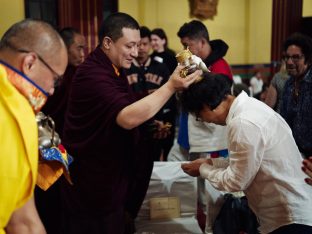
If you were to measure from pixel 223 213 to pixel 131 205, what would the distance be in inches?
22.5

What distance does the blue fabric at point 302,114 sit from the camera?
2326 mm

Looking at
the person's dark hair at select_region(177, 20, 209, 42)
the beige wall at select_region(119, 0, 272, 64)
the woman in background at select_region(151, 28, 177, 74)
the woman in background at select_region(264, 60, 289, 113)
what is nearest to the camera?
the person's dark hair at select_region(177, 20, 209, 42)

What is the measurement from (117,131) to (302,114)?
111 centimetres

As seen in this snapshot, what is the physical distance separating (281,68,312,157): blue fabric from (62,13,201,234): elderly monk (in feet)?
3.16

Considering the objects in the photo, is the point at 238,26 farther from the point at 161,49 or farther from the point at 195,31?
the point at 195,31

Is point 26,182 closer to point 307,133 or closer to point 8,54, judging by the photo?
point 8,54

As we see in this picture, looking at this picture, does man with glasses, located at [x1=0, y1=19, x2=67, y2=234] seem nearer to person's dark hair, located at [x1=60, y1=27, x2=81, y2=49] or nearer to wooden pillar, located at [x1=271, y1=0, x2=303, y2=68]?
person's dark hair, located at [x1=60, y1=27, x2=81, y2=49]

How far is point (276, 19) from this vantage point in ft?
20.0

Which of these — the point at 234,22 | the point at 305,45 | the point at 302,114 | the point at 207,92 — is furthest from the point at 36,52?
the point at 234,22

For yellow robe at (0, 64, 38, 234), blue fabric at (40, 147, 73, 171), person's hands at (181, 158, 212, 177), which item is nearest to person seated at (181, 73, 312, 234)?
person's hands at (181, 158, 212, 177)

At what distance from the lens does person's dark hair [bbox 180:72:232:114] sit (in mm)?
1490

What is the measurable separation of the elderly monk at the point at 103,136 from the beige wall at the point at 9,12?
322cm

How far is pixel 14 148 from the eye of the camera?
3.00 feet

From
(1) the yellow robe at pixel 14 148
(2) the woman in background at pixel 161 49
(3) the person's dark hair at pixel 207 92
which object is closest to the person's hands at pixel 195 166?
(3) the person's dark hair at pixel 207 92
